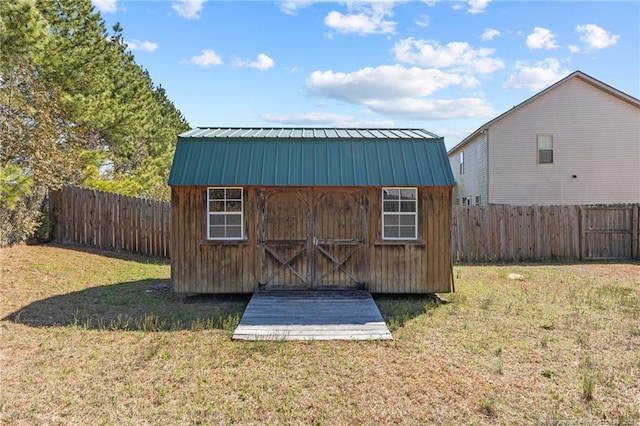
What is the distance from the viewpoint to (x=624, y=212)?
1473 cm

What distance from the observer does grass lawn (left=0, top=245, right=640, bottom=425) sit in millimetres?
4297

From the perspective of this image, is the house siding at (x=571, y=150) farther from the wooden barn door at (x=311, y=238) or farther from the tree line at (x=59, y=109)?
the tree line at (x=59, y=109)

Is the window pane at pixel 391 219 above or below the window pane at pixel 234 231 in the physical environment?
above

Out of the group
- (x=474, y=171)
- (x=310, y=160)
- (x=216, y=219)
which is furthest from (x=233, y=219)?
(x=474, y=171)

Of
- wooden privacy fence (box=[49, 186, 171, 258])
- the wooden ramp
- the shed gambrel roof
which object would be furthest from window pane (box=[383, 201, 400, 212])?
the shed gambrel roof

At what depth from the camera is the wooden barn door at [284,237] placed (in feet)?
29.4

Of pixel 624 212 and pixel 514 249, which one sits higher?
pixel 624 212

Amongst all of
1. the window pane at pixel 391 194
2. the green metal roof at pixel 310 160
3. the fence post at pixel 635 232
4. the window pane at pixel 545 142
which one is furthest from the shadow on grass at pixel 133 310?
the window pane at pixel 545 142

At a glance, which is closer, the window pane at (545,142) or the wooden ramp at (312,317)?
the wooden ramp at (312,317)

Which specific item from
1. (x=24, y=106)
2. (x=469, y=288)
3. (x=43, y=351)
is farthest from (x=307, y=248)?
(x=24, y=106)

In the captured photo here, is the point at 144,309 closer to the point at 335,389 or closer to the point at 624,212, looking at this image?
the point at 335,389

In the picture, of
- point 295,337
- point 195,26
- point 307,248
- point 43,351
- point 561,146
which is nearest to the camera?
point 43,351

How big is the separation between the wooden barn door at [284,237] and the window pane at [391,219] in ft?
5.53

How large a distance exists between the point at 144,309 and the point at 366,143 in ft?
19.1
